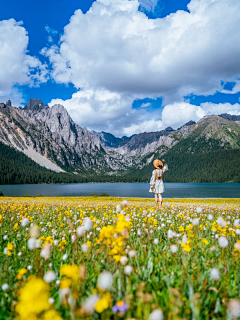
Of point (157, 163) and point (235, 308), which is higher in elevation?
point (157, 163)

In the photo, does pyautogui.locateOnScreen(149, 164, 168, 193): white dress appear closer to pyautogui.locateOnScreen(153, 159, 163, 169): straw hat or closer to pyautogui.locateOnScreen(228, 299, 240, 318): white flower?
pyautogui.locateOnScreen(153, 159, 163, 169): straw hat

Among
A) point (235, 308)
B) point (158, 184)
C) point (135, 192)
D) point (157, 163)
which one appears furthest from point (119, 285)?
point (135, 192)

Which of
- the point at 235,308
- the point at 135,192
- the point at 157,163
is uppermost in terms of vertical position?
the point at 157,163

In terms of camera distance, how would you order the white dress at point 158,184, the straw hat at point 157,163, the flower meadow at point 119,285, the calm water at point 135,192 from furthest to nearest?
the calm water at point 135,192, the straw hat at point 157,163, the white dress at point 158,184, the flower meadow at point 119,285

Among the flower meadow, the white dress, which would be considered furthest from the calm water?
the flower meadow

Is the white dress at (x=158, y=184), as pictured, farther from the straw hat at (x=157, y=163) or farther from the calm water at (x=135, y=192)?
the calm water at (x=135, y=192)

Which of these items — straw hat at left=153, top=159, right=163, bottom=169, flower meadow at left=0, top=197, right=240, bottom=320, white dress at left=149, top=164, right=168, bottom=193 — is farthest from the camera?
straw hat at left=153, top=159, right=163, bottom=169

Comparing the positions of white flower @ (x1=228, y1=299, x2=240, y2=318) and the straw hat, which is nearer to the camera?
white flower @ (x1=228, y1=299, x2=240, y2=318)

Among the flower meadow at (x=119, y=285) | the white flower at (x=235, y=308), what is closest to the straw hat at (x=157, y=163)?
the flower meadow at (x=119, y=285)

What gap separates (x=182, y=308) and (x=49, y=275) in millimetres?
1677

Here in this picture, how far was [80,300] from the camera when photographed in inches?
101

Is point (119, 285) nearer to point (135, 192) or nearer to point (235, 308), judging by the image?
point (235, 308)

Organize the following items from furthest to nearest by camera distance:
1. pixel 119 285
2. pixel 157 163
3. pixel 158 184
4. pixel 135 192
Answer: pixel 135 192, pixel 157 163, pixel 158 184, pixel 119 285

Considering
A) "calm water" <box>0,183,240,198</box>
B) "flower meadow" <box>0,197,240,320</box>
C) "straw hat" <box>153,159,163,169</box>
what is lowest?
"calm water" <box>0,183,240,198</box>
